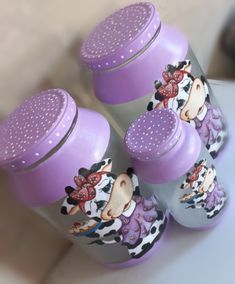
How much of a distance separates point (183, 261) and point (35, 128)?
0.22 metres

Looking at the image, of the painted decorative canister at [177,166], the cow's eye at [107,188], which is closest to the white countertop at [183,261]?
the painted decorative canister at [177,166]

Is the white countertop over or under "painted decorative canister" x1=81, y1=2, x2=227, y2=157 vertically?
under

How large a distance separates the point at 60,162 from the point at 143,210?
0.12 meters

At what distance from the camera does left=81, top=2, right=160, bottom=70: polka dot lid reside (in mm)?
524

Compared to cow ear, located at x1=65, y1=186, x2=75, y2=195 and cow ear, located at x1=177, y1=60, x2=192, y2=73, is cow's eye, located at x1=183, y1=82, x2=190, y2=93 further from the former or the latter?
cow ear, located at x1=65, y1=186, x2=75, y2=195

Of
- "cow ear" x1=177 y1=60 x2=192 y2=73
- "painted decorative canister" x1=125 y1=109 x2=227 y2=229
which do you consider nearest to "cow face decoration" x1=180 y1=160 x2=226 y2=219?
"painted decorative canister" x1=125 y1=109 x2=227 y2=229

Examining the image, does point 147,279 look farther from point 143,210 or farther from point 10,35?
point 10,35

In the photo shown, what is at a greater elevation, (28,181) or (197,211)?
(28,181)

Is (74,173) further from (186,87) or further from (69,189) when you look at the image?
(186,87)

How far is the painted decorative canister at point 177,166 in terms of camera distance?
0.49 meters

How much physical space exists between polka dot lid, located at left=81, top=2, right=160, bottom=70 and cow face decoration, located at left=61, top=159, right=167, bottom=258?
11cm

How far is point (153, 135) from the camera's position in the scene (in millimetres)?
499

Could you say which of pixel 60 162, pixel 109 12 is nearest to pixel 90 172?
pixel 60 162

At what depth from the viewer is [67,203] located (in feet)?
1.64
